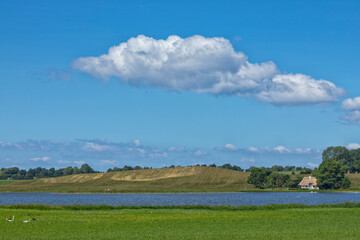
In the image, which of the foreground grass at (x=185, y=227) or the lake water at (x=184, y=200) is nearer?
the foreground grass at (x=185, y=227)

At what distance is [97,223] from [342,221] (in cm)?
2536

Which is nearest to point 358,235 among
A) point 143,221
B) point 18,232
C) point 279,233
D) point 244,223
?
point 279,233

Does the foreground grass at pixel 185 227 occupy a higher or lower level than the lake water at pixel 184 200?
lower

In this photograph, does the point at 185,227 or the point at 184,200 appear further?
the point at 184,200

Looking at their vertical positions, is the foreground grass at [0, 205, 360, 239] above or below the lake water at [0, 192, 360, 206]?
below

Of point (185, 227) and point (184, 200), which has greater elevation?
point (184, 200)

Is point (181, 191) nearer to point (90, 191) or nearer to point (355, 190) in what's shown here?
point (90, 191)

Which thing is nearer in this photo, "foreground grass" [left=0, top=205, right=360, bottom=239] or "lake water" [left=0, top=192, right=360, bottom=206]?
"foreground grass" [left=0, top=205, right=360, bottom=239]

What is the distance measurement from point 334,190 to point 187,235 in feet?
547

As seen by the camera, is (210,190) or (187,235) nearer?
(187,235)

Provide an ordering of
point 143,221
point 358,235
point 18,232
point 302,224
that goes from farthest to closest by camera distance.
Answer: point 143,221
point 302,224
point 18,232
point 358,235

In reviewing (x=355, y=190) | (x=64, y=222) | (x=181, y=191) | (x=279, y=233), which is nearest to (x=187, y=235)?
(x=279, y=233)

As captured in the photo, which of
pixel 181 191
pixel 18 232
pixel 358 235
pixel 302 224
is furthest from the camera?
pixel 181 191

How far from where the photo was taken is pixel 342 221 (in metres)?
52.7
